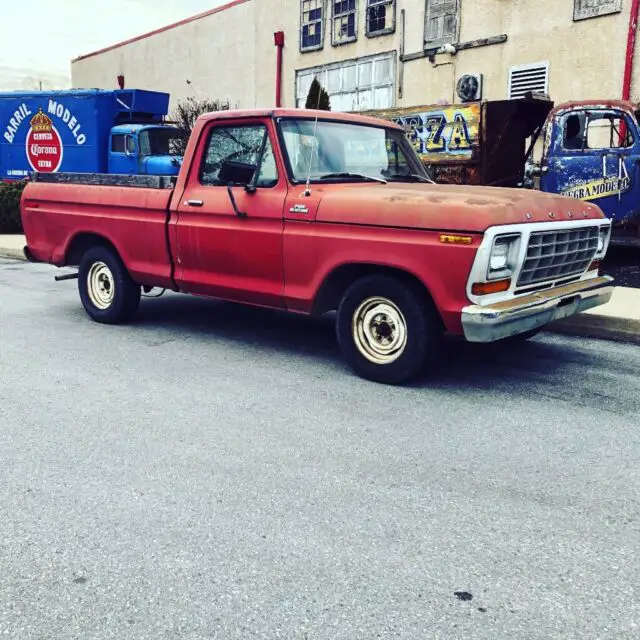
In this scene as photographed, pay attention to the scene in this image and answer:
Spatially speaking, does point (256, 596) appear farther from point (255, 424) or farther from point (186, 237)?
point (186, 237)

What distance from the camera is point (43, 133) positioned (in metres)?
18.7

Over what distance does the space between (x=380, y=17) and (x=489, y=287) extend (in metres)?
17.8

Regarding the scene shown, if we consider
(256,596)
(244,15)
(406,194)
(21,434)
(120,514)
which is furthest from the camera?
(244,15)

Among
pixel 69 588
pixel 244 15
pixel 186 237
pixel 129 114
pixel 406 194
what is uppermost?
pixel 244 15

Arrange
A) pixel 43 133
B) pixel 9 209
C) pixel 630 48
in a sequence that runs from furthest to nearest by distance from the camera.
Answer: pixel 43 133
pixel 9 209
pixel 630 48

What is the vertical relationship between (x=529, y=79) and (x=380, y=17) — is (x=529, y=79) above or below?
below

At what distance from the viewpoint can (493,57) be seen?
57.9 ft

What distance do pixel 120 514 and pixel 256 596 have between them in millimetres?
895

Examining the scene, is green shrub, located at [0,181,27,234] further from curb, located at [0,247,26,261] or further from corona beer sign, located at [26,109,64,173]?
curb, located at [0,247,26,261]

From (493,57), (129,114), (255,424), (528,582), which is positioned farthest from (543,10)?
(528,582)

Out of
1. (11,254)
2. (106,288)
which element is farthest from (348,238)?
(11,254)

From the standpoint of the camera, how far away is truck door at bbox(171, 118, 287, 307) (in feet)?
18.7

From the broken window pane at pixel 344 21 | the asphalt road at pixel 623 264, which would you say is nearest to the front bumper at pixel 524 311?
the asphalt road at pixel 623 264

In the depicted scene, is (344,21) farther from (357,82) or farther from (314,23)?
(357,82)
